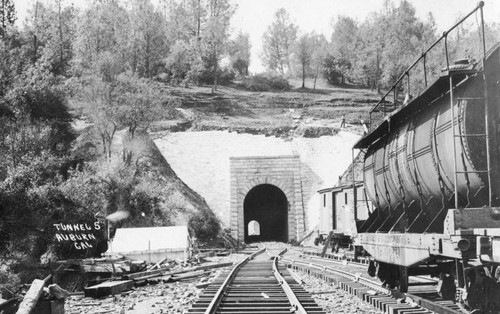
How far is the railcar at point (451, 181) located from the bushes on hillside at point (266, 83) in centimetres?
5422

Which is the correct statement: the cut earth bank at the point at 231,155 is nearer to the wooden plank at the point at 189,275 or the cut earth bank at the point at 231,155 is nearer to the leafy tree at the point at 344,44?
the wooden plank at the point at 189,275

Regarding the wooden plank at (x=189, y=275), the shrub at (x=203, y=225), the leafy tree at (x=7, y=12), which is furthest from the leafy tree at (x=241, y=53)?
the wooden plank at (x=189, y=275)

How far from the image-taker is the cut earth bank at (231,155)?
36.8 meters

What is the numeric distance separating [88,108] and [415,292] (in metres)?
29.6

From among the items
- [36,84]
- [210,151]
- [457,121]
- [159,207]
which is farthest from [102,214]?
[457,121]

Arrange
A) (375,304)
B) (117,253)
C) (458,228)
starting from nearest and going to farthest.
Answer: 1. (458,228)
2. (375,304)
3. (117,253)

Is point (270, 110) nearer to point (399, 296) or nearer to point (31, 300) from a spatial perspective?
point (399, 296)

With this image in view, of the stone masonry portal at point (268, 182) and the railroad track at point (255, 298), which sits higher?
the stone masonry portal at point (268, 182)

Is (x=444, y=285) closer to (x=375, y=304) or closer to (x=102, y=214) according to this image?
(x=375, y=304)

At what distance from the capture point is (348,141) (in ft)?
130

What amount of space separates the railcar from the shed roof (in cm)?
1345

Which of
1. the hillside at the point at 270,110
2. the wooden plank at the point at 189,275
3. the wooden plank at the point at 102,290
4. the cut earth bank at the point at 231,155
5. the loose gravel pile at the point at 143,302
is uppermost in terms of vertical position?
the hillside at the point at 270,110

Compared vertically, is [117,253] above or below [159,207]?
below

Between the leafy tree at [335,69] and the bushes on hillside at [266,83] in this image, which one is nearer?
the bushes on hillside at [266,83]
